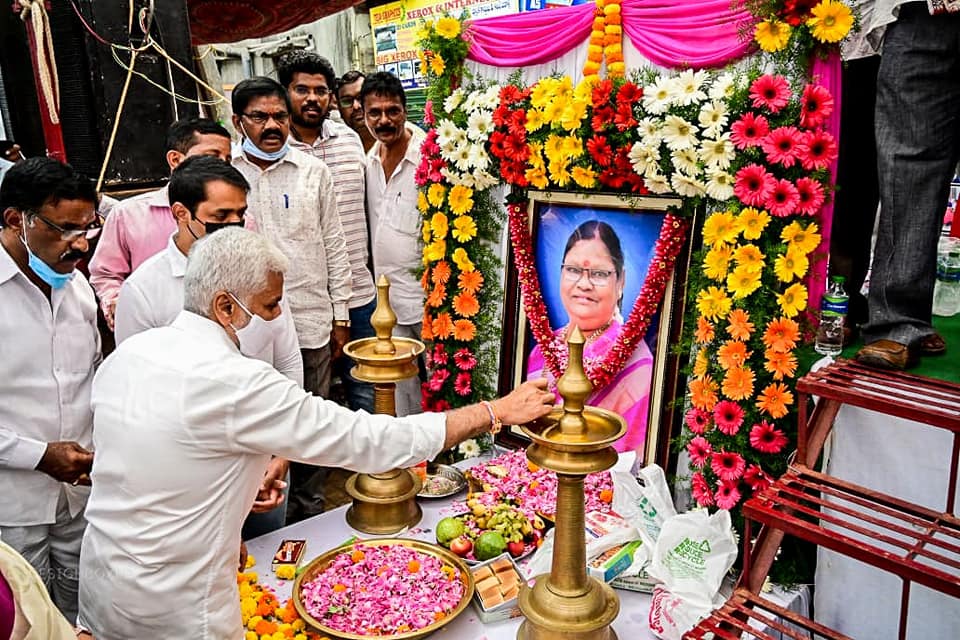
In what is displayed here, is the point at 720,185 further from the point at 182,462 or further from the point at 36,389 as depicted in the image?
the point at 36,389

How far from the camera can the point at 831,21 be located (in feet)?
6.97

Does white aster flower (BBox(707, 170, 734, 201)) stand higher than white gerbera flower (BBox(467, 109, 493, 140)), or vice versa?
white gerbera flower (BBox(467, 109, 493, 140))

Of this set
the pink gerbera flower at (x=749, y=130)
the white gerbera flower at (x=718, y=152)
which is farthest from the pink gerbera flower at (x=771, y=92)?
the white gerbera flower at (x=718, y=152)

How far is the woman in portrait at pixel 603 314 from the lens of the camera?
285 cm

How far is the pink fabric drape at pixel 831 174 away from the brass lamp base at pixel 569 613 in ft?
4.00

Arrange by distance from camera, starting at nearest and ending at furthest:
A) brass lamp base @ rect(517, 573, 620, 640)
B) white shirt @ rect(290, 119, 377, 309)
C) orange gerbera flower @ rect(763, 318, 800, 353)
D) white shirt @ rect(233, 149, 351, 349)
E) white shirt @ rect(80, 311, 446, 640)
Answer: white shirt @ rect(80, 311, 446, 640) → brass lamp base @ rect(517, 573, 620, 640) → orange gerbera flower @ rect(763, 318, 800, 353) → white shirt @ rect(233, 149, 351, 349) → white shirt @ rect(290, 119, 377, 309)

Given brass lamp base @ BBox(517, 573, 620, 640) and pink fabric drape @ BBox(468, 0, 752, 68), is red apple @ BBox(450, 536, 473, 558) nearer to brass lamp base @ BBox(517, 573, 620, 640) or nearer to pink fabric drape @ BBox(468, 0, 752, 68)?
brass lamp base @ BBox(517, 573, 620, 640)

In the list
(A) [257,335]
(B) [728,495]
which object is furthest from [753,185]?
(A) [257,335]

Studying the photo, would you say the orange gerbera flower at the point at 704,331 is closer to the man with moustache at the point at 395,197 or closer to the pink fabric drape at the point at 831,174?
the pink fabric drape at the point at 831,174

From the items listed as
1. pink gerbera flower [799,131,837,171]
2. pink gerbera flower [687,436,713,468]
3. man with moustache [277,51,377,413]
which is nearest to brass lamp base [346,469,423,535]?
pink gerbera flower [687,436,713,468]

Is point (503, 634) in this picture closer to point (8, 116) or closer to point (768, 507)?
point (768, 507)

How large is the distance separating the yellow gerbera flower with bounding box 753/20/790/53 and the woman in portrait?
0.92 meters

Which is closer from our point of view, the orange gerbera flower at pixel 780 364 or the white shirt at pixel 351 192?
the orange gerbera flower at pixel 780 364

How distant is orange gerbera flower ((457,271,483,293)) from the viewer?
3.41 meters
